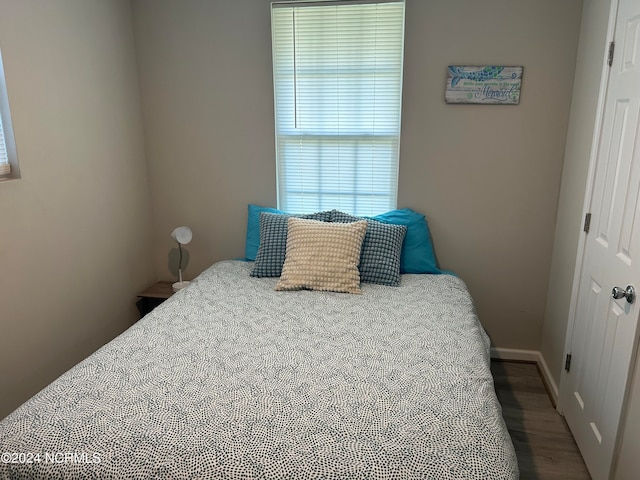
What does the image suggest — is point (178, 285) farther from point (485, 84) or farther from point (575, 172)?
point (575, 172)

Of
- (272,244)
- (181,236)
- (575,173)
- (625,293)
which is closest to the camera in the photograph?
(625,293)

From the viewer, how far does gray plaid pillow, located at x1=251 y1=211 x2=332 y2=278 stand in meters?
2.74

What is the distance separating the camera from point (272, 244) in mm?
2777

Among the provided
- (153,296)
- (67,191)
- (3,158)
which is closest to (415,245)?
(153,296)

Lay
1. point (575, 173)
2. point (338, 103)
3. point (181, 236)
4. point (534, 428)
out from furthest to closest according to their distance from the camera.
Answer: point (181, 236) → point (338, 103) → point (575, 173) → point (534, 428)

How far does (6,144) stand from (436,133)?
2.29 meters

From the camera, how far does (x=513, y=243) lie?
9.51 feet

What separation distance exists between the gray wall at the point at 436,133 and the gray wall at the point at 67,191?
0.25 m

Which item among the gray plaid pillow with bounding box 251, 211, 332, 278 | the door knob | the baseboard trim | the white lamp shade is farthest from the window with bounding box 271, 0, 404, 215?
the door knob

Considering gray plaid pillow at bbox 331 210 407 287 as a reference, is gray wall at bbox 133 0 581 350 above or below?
above

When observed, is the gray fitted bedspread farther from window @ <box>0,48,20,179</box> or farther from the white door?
window @ <box>0,48,20,179</box>

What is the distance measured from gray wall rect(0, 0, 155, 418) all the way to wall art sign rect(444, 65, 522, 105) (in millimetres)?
2046

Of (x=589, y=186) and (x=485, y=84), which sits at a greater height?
(x=485, y=84)

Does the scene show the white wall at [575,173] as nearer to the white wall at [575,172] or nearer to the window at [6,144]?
the white wall at [575,172]
